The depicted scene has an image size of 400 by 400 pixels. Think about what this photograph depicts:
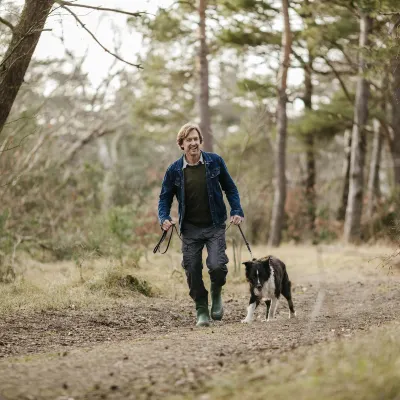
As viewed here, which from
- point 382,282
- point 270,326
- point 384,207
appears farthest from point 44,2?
point 384,207

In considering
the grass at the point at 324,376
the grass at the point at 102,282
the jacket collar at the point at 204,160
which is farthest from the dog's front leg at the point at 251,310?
the grass at the point at 324,376

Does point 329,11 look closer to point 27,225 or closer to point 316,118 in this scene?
point 316,118

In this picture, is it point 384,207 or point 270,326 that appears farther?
point 384,207

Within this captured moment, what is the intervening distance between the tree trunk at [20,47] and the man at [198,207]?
202 cm

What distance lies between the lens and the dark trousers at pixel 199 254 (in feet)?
26.6

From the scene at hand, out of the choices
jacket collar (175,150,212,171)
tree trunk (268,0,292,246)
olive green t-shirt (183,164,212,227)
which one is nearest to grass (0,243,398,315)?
olive green t-shirt (183,164,212,227)

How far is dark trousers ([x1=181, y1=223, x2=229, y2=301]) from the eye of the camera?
8.09 meters

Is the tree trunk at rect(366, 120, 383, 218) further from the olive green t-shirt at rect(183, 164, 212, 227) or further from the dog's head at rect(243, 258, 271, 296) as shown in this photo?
the olive green t-shirt at rect(183, 164, 212, 227)

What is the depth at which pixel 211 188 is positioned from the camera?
314 inches

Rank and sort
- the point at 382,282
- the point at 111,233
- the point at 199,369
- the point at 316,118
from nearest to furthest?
the point at 199,369
the point at 382,282
the point at 111,233
the point at 316,118

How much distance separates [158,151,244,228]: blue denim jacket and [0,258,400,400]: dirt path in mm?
1293

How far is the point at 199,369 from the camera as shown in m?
5.20

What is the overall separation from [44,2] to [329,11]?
13301 millimetres

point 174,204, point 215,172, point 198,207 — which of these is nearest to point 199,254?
point 198,207
